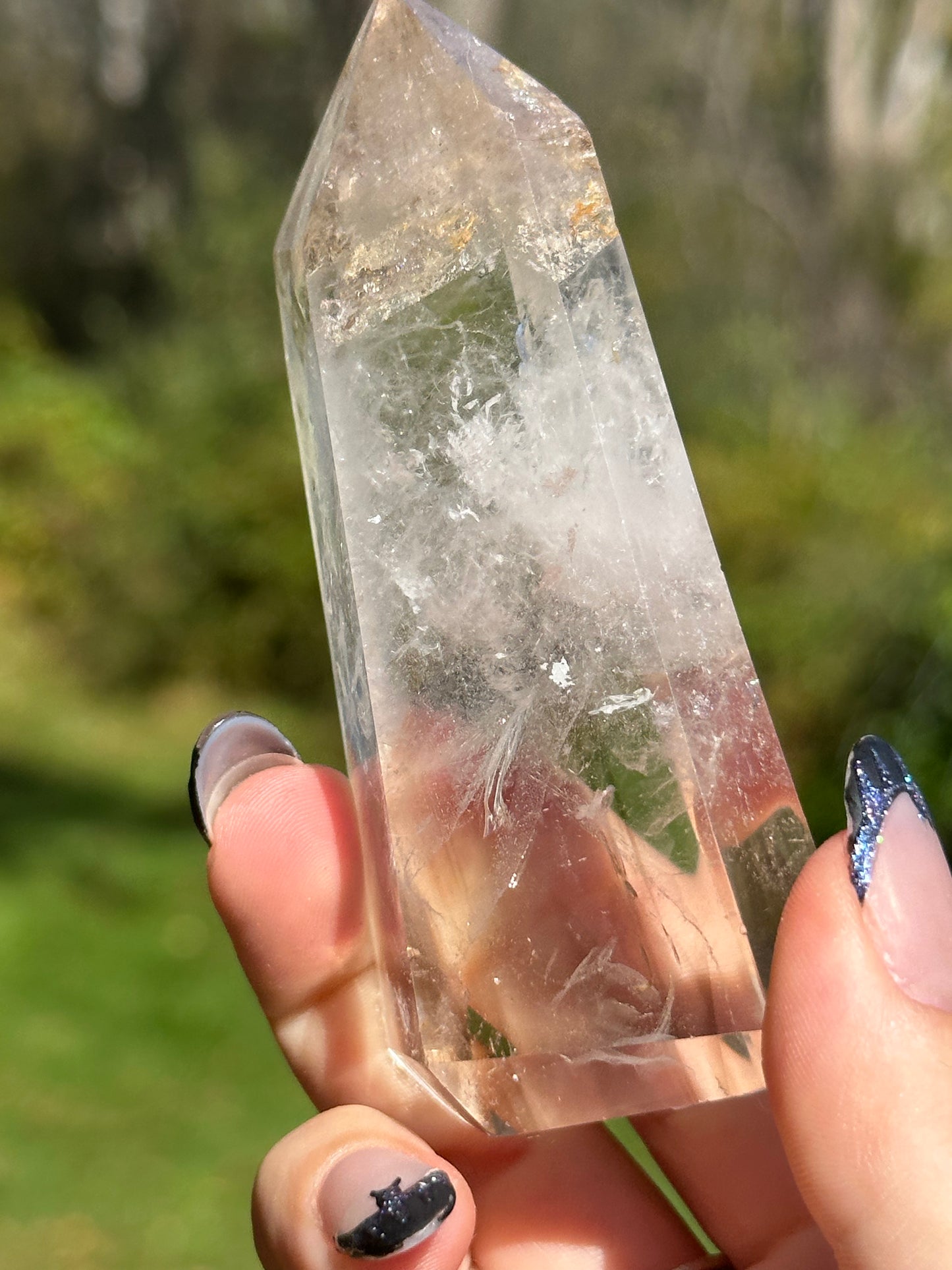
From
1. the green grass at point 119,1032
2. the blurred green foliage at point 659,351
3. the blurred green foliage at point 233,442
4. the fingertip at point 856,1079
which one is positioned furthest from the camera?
the blurred green foliage at point 659,351

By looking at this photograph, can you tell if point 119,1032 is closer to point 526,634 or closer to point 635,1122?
point 635,1122

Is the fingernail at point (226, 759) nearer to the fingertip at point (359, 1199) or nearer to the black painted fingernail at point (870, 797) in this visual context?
the fingertip at point (359, 1199)

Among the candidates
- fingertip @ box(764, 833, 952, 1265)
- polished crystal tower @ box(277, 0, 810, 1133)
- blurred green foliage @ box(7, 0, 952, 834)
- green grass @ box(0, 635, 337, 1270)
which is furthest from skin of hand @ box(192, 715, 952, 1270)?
blurred green foliage @ box(7, 0, 952, 834)

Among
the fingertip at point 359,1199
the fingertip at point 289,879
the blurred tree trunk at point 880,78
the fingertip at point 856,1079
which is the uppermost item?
the blurred tree trunk at point 880,78

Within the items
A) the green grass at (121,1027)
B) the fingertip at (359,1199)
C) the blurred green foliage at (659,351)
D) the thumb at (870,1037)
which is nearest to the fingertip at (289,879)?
the fingertip at (359,1199)

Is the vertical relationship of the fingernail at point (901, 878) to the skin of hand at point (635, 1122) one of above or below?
above

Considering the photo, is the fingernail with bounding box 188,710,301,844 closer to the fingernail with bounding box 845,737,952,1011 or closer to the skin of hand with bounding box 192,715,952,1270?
the skin of hand with bounding box 192,715,952,1270

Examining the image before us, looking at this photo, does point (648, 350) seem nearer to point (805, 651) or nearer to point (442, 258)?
point (442, 258)
